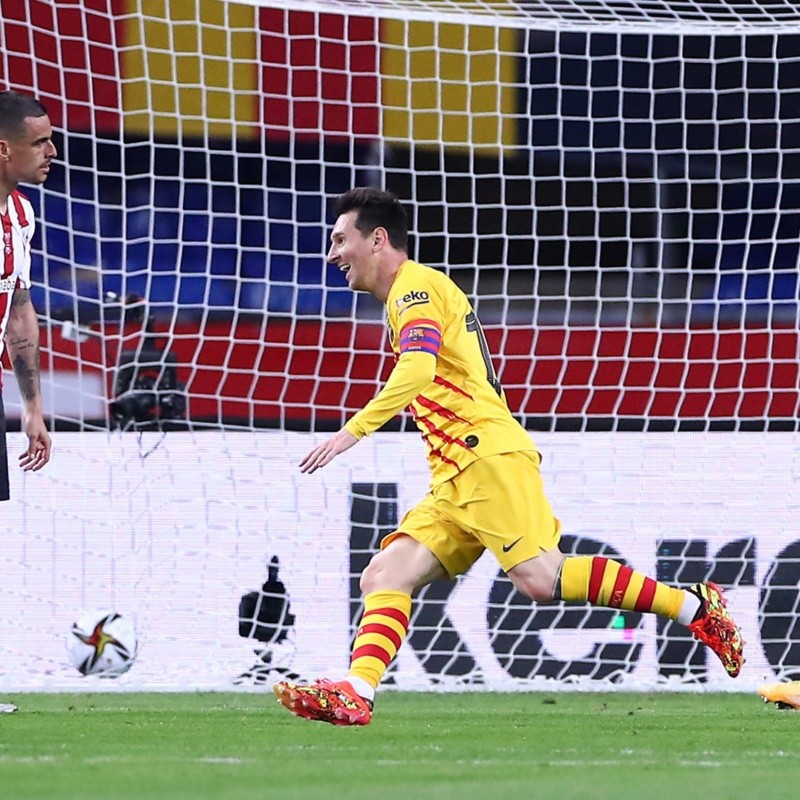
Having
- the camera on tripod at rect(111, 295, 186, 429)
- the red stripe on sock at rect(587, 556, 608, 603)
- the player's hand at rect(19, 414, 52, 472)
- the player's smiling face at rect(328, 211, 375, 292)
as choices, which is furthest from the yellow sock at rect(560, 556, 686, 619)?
the camera on tripod at rect(111, 295, 186, 429)

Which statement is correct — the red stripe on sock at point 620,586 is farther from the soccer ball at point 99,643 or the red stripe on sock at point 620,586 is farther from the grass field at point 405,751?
the soccer ball at point 99,643

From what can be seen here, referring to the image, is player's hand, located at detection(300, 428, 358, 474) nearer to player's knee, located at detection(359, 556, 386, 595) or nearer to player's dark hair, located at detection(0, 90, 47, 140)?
player's knee, located at detection(359, 556, 386, 595)

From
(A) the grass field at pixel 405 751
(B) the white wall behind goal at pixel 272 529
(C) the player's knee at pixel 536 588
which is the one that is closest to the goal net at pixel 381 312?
(B) the white wall behind goal at pixel 272 529

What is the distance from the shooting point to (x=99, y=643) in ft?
23.8

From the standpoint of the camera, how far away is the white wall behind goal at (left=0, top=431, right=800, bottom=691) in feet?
25.1

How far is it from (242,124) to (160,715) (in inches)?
172

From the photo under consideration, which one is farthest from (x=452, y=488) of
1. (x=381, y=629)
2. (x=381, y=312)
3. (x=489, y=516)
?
(x=381, y=312)

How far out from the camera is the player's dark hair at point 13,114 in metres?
5.42

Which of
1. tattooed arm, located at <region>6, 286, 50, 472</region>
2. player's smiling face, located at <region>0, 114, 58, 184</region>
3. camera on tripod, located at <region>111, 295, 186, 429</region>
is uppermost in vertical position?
player's smiling face, located at <region>0, 114, 58, 184</region>

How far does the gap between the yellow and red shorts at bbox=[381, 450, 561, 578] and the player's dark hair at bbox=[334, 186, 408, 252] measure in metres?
0.75

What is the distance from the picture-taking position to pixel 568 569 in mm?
5234

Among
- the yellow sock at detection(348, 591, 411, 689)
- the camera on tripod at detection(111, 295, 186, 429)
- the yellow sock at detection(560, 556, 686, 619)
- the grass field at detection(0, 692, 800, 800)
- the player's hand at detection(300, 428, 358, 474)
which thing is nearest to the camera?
the grass field at detection(0, 692, 800, 800)

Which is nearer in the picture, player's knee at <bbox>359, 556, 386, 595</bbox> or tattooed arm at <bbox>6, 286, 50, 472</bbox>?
player's knee at <bbox>359, 556, 386, 595</bbox>

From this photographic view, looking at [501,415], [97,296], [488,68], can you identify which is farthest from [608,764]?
[488,68]
